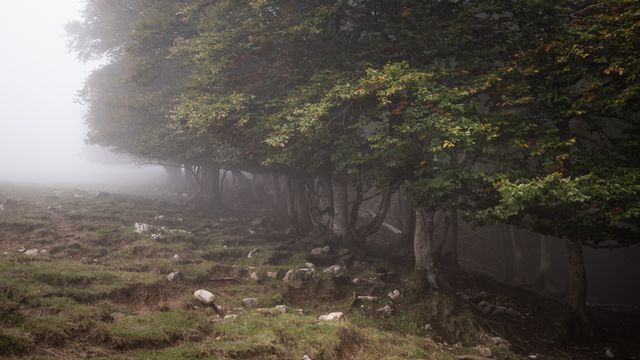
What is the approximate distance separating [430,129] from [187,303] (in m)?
8.14

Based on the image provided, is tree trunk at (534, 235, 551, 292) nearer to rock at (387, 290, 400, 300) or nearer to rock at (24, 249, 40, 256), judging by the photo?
rock at (387, 290, 400, 300)

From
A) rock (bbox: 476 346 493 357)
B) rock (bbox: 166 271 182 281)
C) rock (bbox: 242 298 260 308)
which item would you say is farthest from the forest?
rock (bbox: 242 298 260 308)

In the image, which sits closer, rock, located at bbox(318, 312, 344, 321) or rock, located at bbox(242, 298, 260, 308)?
rock, located at bbox(318, 312, 344, 321)

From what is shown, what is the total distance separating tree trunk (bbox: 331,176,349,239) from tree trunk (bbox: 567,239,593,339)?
362 inches

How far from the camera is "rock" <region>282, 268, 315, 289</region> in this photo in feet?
45.9

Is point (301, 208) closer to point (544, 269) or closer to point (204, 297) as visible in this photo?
point (204, 297)

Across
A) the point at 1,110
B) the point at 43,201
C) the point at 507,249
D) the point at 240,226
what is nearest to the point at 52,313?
the point at 240,226

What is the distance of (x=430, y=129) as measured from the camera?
11.1 m

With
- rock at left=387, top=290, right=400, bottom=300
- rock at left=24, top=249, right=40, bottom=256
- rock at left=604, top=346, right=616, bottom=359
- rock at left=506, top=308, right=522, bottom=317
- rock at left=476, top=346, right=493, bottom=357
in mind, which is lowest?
rock at left=604, top=346, right=616, bottom=359

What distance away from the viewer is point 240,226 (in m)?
22.8

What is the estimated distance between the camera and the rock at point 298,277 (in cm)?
1398

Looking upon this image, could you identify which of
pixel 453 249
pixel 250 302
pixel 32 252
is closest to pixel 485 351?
pixel 250 302

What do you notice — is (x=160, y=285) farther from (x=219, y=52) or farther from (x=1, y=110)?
(x=1, y=110)

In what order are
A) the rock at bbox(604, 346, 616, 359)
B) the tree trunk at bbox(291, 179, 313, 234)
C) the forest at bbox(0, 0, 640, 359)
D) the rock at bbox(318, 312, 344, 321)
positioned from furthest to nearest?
the tree trunk at bbox(291, 179, 313, 234) < the rock at bbox(604, 346, 616, 359) < the rock at bbox(318, 312, 344, 321) < the forest at bbox(0, 0, 640, 359)
